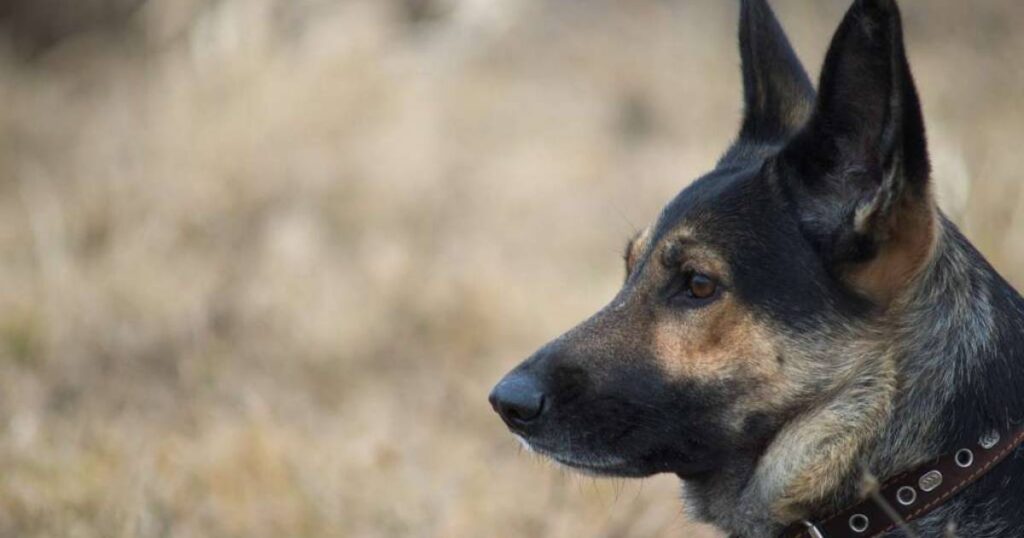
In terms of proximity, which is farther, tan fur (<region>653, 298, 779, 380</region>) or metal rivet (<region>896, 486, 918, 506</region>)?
tan fur (<region>653, 298, 779, 380</region>)

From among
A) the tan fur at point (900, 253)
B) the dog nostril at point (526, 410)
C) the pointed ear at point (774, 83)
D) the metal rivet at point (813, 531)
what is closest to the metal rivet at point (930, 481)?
the metal rivet at point (813, 531)

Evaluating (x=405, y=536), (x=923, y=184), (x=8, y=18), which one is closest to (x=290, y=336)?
(x=405, y=536)

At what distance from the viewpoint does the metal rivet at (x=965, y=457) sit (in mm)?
3613

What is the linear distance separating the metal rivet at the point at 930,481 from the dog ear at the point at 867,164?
19.0 inches

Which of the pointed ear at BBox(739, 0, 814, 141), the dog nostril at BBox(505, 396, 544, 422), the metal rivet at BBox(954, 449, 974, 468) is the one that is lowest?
the dog nostril at BBox(505, 396, 544, 422)

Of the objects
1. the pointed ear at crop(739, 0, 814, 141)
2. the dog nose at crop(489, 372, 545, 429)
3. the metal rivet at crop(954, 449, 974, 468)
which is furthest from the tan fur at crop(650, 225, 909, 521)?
the pointed ear at crop(739, 0, 814, 141)

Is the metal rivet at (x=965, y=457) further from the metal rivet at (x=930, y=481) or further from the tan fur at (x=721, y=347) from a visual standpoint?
the tan fur at (x=721, y=347)

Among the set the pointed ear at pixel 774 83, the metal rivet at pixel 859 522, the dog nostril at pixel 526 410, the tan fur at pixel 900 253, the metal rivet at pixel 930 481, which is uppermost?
the pointed ear at pixel 774 83

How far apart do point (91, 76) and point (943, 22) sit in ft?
26.2

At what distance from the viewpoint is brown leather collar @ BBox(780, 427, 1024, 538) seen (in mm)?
3609

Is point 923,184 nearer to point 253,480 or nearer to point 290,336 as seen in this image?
point 253,480

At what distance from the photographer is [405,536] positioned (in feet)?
17.6

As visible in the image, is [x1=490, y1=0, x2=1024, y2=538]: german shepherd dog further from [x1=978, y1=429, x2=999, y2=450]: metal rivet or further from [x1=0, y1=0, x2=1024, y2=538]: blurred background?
[x1=0, y1=0, x2=1024, y2=538]: blurred background

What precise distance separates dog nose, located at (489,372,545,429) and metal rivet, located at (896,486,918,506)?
970 mm
